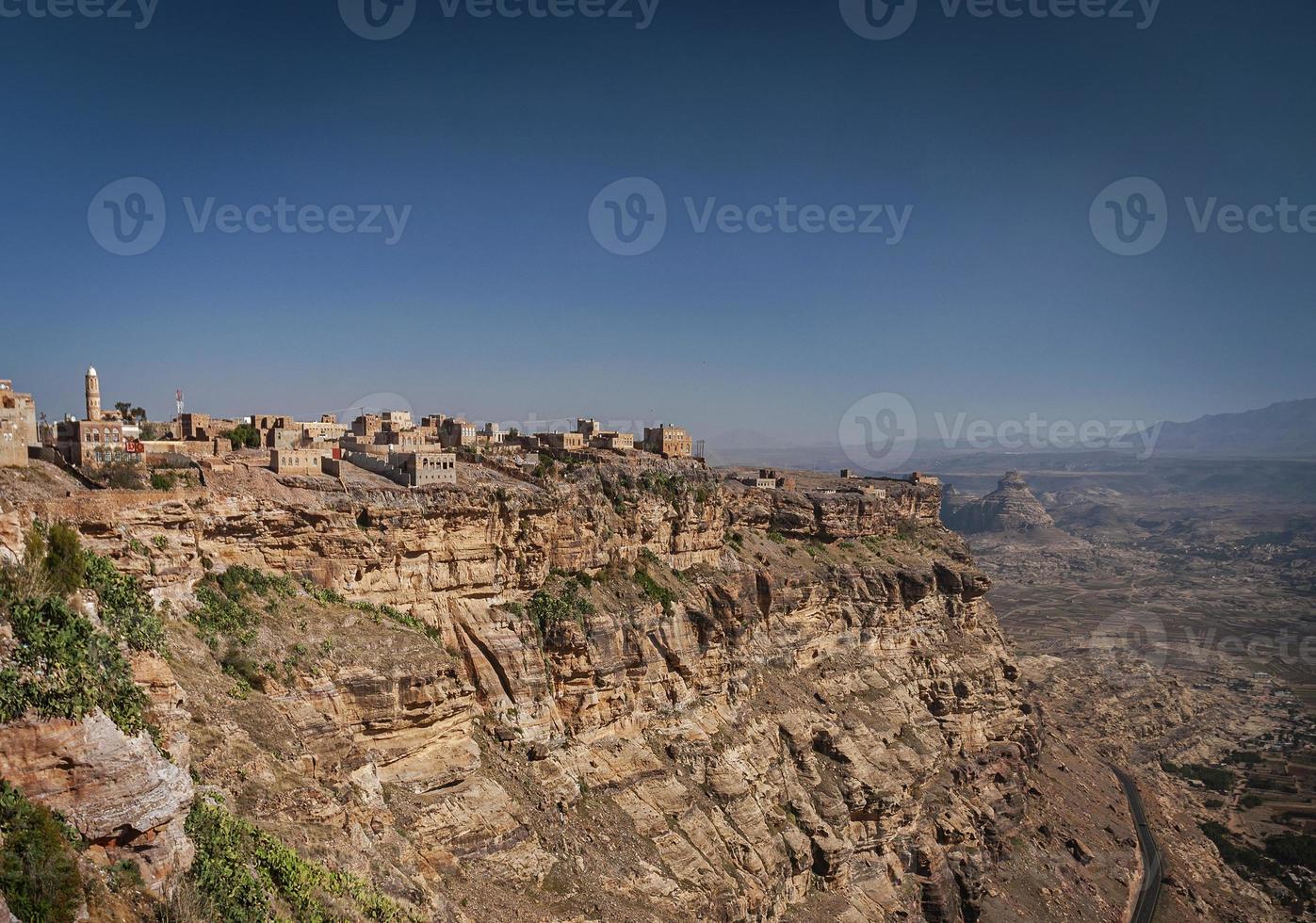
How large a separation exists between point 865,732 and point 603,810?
2103 centimetres

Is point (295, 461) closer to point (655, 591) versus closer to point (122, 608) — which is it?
point (122, 608)

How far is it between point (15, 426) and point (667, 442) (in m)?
40.4

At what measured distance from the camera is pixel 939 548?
69.4 m

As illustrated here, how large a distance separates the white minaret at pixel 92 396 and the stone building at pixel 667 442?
110 ft

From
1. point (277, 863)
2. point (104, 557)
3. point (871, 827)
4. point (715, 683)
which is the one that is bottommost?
point (871, 827)

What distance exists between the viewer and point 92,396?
122 ft

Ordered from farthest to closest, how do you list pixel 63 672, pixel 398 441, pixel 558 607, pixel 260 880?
pixel 398 441
pixel 558 607
pixel 260 880
pixel 63 672

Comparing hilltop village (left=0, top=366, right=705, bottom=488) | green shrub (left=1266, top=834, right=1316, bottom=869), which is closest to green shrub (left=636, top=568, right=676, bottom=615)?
hilltop village (left=0, top=366, right=705, bottom=488)

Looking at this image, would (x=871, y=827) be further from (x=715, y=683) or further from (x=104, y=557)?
(x=104, y=557)

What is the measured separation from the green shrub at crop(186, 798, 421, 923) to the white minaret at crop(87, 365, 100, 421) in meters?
26.1

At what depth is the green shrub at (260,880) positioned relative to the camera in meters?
16.5

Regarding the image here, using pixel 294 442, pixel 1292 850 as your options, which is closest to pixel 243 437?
pixel 294 442

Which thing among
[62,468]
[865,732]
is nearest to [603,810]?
[865,732]

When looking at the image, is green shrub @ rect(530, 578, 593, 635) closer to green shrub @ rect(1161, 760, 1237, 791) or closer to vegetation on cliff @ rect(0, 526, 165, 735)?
vegetation on cliff @ rect(0, 526, 165, 735)
